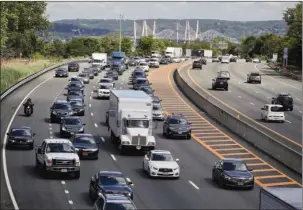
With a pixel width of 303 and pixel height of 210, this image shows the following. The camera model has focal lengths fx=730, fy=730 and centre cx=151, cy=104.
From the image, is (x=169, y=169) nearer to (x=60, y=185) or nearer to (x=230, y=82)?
(x=60, y=185)

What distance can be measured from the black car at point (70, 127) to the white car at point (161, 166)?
34.1 ft

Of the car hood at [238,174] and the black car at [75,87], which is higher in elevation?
the car hood at [238,174]

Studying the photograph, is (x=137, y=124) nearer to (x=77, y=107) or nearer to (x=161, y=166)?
(x=161, y=166)

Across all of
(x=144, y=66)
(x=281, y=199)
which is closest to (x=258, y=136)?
(x=281, y=199)

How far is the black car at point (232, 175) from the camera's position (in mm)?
33625

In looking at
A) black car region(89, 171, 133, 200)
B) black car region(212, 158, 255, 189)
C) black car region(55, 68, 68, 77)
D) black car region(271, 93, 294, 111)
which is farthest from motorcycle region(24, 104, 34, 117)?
black car region(55, 68, 68, 77)

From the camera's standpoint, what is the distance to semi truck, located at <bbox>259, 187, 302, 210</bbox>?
18.1 meters

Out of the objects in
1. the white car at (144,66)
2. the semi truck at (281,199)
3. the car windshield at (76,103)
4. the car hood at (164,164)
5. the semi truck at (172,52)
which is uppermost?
the semi truck at (281,199)

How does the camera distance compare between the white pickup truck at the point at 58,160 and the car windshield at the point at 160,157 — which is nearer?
the white pickup truck at the point at 58,160

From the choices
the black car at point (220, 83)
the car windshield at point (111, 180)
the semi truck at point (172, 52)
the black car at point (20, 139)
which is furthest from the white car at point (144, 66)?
the car windshield at point (111, 180)

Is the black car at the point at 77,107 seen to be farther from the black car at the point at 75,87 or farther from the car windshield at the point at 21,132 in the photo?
the car windshield at the point at 21,132

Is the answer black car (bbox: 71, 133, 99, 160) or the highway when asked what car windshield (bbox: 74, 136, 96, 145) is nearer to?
black car (bbox: 71, 133, 99, 160)

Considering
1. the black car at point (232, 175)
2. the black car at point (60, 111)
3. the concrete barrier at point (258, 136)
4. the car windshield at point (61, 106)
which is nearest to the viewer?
the black car at point (232, 175)

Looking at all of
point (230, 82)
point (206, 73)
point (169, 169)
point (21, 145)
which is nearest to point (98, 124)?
point (21, 145)
